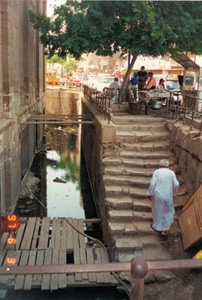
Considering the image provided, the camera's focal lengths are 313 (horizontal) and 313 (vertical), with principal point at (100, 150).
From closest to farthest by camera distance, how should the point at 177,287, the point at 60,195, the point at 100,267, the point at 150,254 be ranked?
the point at 100,267 → the point at 177,287 → the point at 150,254 → the point at 60,195

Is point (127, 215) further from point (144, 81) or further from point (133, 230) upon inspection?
point (144, 81)

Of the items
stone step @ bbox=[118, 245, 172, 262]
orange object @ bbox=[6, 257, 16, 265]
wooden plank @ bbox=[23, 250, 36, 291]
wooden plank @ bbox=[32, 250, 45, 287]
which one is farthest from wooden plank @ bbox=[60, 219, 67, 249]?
stone step @ bbox=[118, 245, 172, 262]

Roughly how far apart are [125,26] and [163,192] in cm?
740

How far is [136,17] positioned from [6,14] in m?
4.11

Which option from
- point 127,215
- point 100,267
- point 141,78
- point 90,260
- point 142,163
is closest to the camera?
point 100,267

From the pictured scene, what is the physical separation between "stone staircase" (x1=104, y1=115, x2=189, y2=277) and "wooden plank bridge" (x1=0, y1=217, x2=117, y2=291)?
0.69 m

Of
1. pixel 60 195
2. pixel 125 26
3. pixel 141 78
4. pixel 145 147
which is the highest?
pixel 125 26

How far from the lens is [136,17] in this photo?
1020 centimetres

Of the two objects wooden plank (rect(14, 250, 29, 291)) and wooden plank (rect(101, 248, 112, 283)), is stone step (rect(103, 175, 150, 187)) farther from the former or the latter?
wooden plank (rect(14, 250, 29, 291))

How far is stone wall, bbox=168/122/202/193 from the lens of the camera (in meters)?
7.50

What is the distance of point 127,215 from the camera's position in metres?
7.37

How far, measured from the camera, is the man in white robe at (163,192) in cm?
662

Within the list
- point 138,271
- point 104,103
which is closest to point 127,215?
point 138,271

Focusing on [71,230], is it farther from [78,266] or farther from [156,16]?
[156,16]
